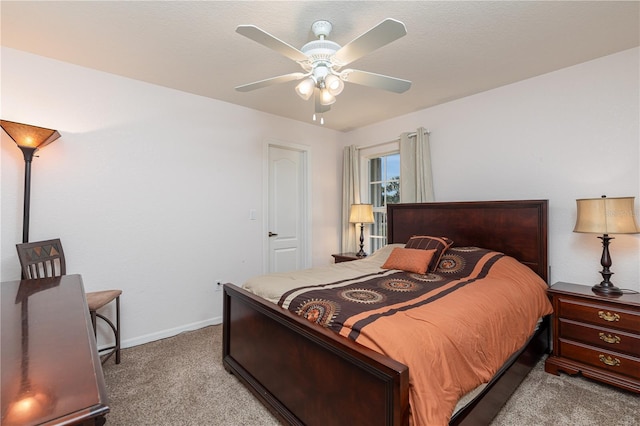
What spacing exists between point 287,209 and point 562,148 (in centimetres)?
300

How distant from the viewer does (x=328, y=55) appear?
1.76 m

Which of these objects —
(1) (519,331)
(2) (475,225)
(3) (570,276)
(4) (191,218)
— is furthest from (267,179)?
(3) (570,276)

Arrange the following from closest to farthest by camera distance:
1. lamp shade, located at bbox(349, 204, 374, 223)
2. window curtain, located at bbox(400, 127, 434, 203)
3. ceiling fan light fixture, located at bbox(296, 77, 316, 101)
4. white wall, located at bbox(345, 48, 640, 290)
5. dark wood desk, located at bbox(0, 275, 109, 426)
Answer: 1. dark wood desk, located at bbox(0, 275, 109, 426)
2. ceiling fan light fixture, located at bbox(296, 77, 316, 101)
3. white wall, located at bbox(345, 48, 640, 290)
4. window curtain, located at bbox(400, 127, 434, 203)
5. lamp shade, located at bbox(349, 204, 374, 223)

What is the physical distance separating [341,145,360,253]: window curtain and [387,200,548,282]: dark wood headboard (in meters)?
0.86

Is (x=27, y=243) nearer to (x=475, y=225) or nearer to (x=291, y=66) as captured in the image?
(x=291, y=66)

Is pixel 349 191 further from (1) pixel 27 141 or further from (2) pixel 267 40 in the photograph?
(1) pixel 27 141

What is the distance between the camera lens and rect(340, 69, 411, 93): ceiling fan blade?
6.02 ft

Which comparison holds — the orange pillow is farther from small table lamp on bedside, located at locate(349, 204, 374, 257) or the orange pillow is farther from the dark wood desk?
the dark wood desk

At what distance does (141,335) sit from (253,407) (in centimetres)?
158

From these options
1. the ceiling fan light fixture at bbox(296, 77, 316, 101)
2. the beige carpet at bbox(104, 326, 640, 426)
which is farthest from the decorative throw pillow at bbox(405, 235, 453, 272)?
the ceiling fan light fixture at bbox(296, 77, 316, 101)

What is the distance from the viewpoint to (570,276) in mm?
2600

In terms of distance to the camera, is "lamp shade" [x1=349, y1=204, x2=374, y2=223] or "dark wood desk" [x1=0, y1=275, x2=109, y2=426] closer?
"dark wood desk" [x1=0, y1=275, x2=109, y2=426]

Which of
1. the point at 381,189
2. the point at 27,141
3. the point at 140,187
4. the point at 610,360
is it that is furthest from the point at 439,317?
the point at 27,141

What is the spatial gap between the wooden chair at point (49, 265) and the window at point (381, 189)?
308 cm
